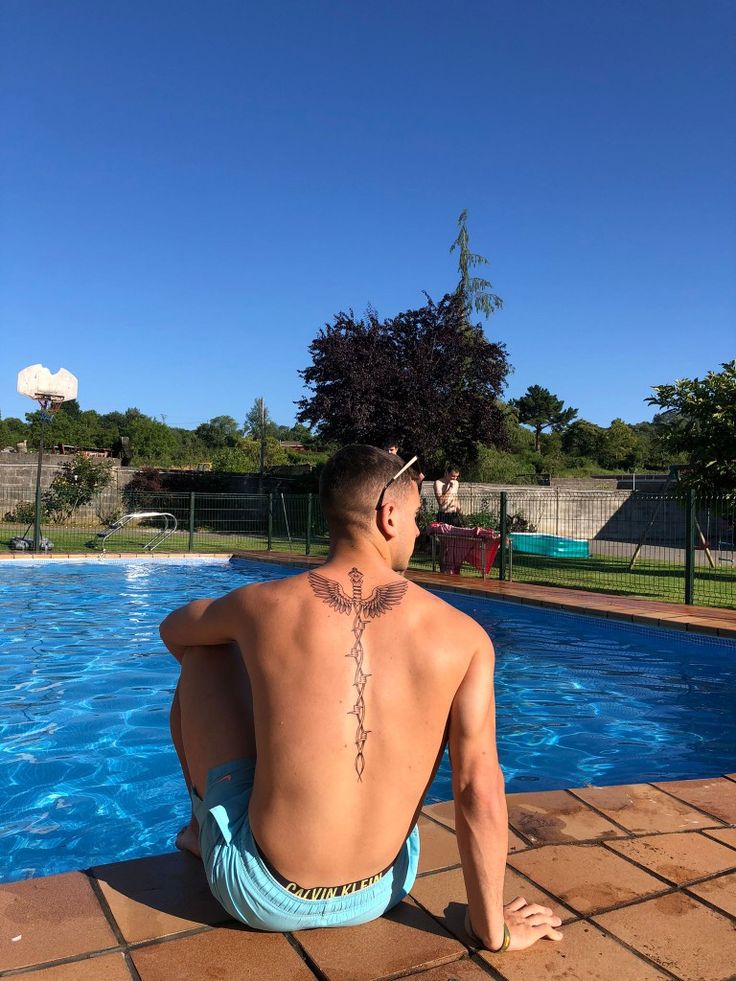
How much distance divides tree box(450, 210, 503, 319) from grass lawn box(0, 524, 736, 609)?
35.0ft

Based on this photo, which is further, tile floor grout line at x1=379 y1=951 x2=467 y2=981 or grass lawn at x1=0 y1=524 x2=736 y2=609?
grass lawn at x1=0 y1=524 x2=736 y2=609

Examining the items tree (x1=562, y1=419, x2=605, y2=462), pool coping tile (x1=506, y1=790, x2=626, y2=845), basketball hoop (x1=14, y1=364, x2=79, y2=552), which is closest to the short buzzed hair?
pool coping tile (x1=506, y1=790, x2=626, y2=845)

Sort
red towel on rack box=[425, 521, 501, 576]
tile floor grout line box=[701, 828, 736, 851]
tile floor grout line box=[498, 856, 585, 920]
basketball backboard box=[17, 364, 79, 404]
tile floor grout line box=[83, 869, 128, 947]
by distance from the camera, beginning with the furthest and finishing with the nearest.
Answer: basketball backboard box=[17, 364, 79, 404] < red towel on rack box=[425, 521, 501, 576] < tile floor grout line box=[701, 828, 736, 851] < tile floor grout line box=[498, 856, 585, 920] < tile floor grout line box=[83, 869, 128, 947]

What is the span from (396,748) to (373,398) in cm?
1716

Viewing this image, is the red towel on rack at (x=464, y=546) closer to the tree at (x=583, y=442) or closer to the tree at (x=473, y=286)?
the tree at (x=473, y=286)

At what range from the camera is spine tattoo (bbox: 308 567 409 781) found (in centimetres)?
167

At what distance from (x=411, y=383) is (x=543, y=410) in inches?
2046

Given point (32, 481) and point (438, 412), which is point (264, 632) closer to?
point (438, 412)

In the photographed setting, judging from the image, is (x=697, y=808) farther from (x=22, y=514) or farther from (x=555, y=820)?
(x=22, y=514)

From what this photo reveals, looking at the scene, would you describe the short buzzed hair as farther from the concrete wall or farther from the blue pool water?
the concrete wall

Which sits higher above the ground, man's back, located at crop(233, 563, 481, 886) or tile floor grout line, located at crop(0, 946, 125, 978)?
man's back, located at crop(233, 563, 481, 886)

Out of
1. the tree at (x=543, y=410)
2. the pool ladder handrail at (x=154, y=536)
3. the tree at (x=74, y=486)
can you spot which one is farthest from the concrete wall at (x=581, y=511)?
the tree at (x=543, y=410)

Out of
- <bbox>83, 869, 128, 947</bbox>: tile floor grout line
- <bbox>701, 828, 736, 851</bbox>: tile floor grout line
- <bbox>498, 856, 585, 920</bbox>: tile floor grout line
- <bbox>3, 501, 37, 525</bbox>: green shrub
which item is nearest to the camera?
<bbox>83, 869, 128, 947</bbox>: tile floor grout line

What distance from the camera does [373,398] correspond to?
A: 18.6 m
